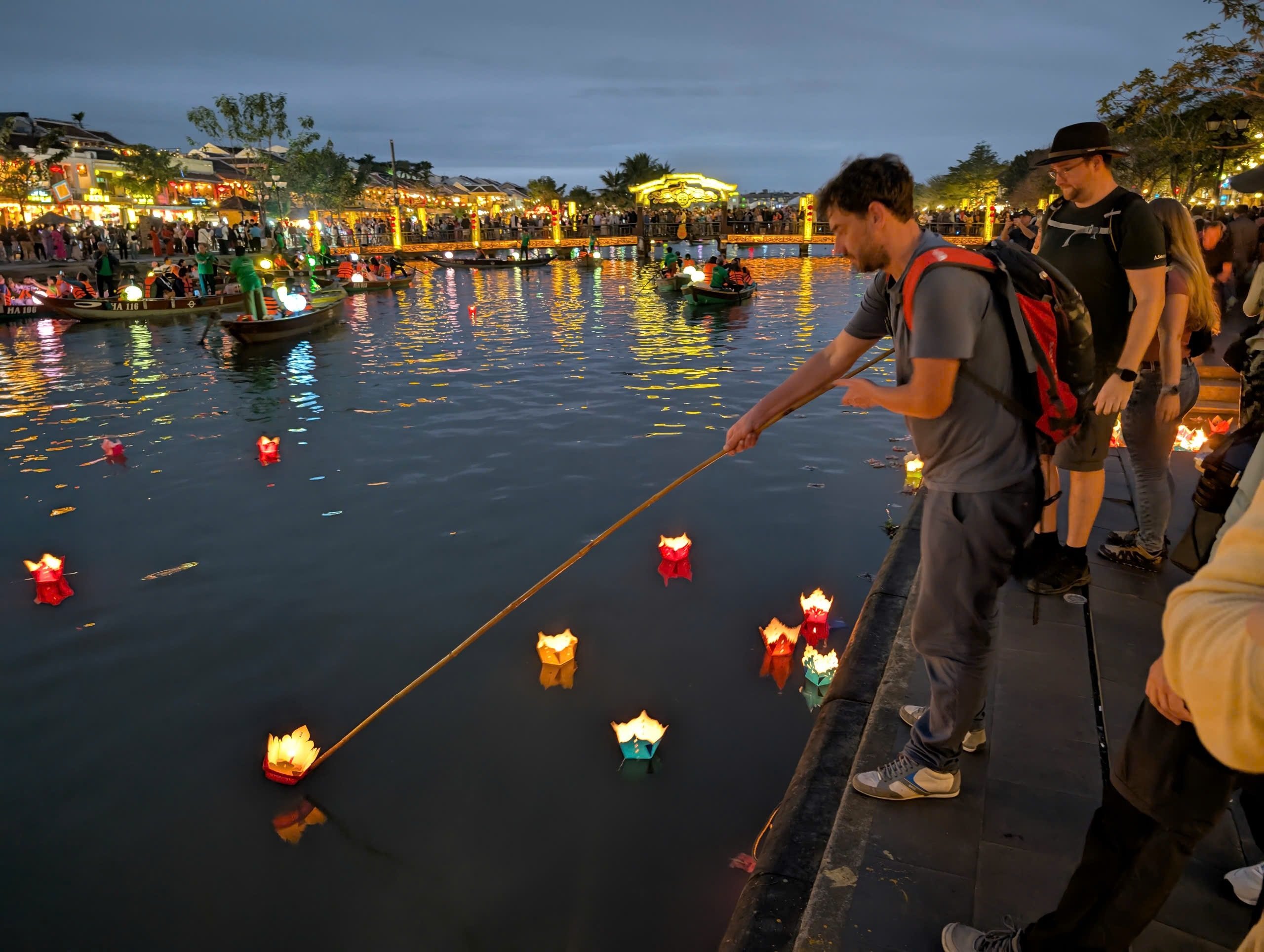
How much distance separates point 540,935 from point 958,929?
1957 mm

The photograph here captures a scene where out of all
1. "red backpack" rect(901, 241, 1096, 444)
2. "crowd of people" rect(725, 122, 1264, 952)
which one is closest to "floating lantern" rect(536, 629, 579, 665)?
"crowd of people" rect(725, 122, 1264, 952)

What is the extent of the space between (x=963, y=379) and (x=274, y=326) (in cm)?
1937

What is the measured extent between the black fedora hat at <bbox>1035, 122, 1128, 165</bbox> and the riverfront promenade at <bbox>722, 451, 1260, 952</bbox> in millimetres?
2331

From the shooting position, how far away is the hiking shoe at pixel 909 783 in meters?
2.85

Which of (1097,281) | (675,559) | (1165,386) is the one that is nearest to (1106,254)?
(1097,281)

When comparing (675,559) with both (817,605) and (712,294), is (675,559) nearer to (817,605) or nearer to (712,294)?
(817,605)

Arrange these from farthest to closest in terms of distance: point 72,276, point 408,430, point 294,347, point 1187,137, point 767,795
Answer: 1. point 72,276
2. point 1187,137
3. point 294,347
4. point 408,430
5. point 767,795

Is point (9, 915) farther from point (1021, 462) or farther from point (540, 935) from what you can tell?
point (1021, 462)

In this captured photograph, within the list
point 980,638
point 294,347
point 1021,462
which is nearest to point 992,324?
point 1021,462

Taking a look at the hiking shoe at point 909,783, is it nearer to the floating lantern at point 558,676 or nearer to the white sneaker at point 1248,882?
the white sneaker at point 1248,882

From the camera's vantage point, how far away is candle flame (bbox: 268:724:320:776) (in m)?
4.30

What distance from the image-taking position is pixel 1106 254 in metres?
3.47

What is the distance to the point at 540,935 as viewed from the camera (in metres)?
3.42

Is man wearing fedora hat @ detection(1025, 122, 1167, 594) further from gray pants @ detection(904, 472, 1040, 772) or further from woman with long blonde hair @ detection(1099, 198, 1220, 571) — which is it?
gray pants @ detection(904, 472, 1040, 772)
